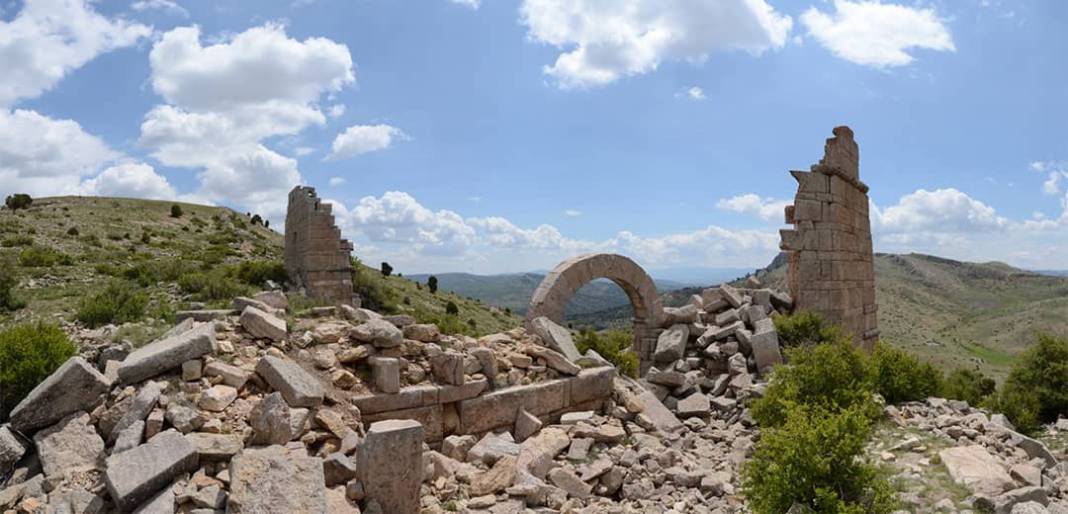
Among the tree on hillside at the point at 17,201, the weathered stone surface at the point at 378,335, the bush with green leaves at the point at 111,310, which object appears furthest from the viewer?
the tree on hillside at the point at 17,201

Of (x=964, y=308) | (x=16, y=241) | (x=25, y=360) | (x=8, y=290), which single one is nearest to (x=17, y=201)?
(x=16, y=241)

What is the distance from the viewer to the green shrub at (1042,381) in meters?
12.0

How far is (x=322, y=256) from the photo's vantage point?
18656mm

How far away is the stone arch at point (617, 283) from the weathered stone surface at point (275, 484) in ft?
20.0

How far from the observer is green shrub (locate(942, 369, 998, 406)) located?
441 inches

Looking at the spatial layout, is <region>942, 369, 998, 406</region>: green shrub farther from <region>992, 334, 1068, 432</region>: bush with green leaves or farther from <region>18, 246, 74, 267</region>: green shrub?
<region>18, 246, 74, 267</region>: green shrub

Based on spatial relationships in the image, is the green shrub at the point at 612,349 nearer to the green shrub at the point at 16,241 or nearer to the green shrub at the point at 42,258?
the green shrub at the point at 42,258

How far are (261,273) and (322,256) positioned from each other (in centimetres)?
388

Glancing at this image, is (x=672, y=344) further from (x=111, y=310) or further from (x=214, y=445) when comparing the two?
(x=111, y=310)

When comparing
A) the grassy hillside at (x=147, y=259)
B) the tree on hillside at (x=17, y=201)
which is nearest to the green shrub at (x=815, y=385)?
the grassy hillside at (x=147, y=259)

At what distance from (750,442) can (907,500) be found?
2891 millimetres

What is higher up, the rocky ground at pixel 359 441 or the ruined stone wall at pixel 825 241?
the ruined stone wall at pixel 825 241

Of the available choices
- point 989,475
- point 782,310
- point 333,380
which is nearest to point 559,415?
point 333,380

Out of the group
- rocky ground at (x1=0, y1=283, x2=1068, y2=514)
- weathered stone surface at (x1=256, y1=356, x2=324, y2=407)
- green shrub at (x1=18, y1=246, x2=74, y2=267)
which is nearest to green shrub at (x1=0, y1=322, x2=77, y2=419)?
rocky ground at (x1=0, y1=283, x2=1068, y2=514)
